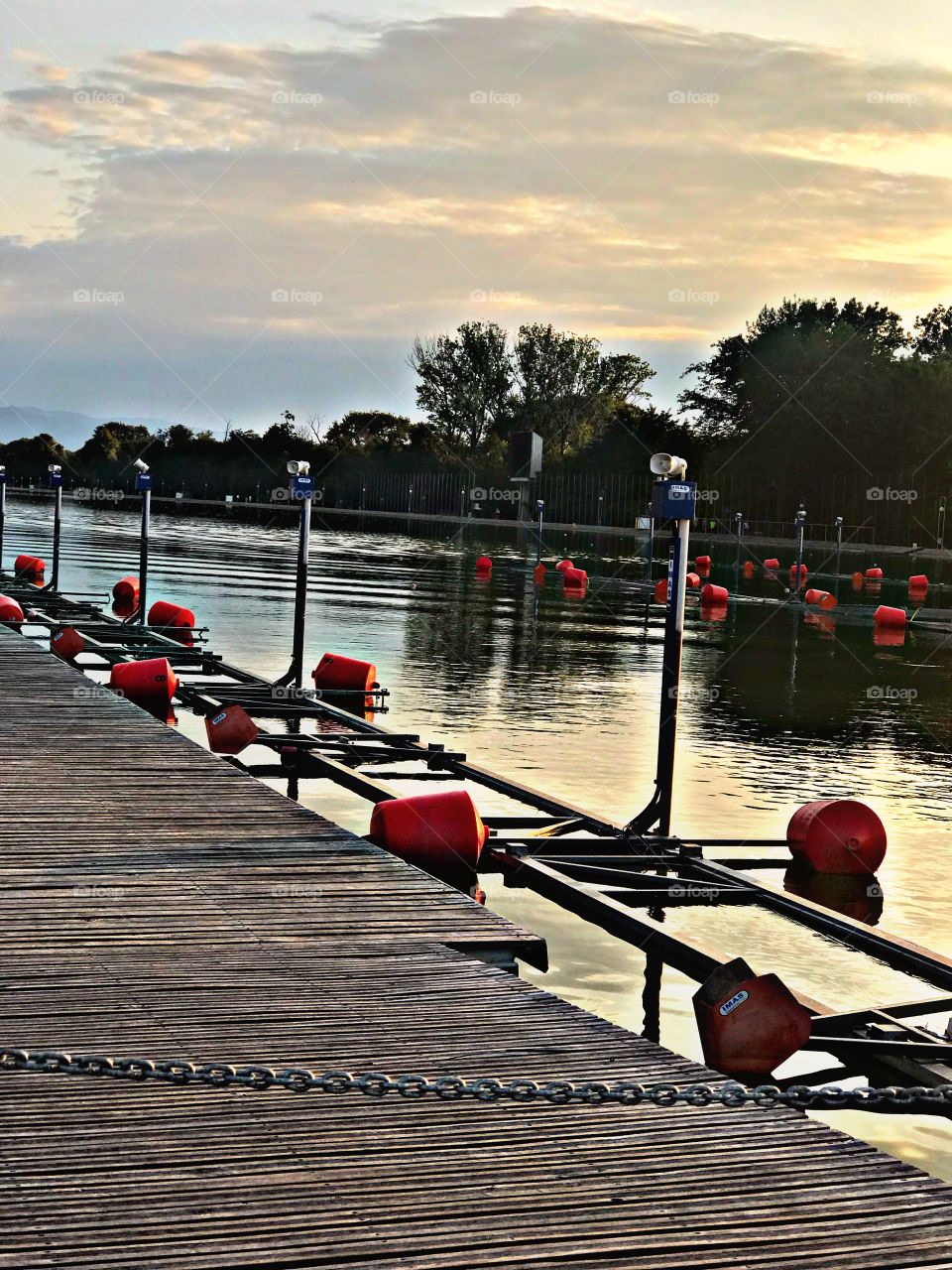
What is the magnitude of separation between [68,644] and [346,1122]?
13827mm

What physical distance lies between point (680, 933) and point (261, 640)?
14727mm

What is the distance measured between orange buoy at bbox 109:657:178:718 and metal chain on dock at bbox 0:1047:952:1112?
30.8 ft

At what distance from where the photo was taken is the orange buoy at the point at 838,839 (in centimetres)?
894

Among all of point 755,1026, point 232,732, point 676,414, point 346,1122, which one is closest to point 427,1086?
point 346,1122

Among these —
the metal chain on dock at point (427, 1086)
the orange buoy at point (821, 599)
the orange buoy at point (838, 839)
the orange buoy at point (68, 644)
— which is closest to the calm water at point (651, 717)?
the orange buoy at point (838, 839)

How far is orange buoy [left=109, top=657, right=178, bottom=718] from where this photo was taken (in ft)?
44.1

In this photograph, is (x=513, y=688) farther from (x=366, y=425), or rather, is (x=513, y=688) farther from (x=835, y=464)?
(x=366, y=425)

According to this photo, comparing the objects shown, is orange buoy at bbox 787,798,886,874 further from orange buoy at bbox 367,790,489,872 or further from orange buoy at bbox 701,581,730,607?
orange buoy at bbox 701,581,730,607

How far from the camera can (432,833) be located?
7.57m

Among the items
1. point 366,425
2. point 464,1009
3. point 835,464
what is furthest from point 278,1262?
point 366,425

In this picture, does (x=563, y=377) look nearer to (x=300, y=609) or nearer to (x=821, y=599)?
(x=821, y=599)

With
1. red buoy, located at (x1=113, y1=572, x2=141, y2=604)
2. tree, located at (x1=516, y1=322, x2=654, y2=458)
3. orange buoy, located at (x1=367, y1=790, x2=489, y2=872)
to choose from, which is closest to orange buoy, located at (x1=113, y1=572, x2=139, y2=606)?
red buoy, located at (x1=113, y1=572, x2=141, y2=604)

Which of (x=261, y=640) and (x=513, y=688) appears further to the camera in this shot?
(x=261, y=640)

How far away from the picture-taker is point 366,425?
404 feet
